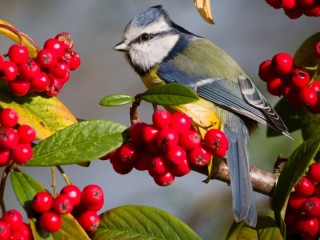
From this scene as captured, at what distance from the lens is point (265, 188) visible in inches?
78.5

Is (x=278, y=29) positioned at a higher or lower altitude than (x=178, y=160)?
lower

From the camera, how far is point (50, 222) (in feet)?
5.25

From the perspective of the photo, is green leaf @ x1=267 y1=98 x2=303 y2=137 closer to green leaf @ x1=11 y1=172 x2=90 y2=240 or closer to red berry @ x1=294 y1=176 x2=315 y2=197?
red berry @ x1=294 y1=176 x2=315 y2=197

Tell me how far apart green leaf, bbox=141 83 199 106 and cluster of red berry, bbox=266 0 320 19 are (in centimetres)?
60

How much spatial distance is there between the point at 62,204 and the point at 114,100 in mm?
306

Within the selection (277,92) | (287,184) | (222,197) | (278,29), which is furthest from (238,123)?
(278,29)

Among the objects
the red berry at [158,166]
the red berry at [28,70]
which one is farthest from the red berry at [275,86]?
the red berry at [28,70]

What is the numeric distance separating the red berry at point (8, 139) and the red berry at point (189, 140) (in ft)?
1.36

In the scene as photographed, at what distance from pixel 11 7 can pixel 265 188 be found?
299 centimetres

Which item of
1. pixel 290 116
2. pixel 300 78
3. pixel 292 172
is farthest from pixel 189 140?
pixel 290 116

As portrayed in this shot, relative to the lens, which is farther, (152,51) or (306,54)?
(152,51)

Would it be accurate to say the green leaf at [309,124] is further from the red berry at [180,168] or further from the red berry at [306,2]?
the red berry at [180,168]

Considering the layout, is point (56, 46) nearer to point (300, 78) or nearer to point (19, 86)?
point (19, 86)

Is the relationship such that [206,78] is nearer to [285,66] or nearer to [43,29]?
[285,66]
